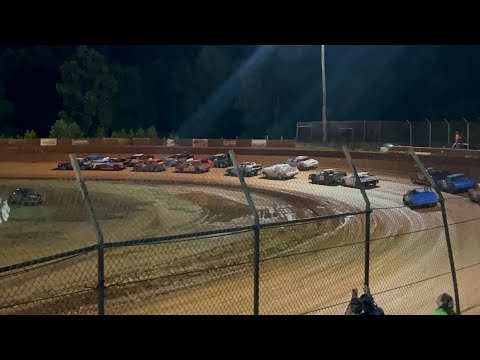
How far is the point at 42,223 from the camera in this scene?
2325 centimetres

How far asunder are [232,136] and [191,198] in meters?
50.1

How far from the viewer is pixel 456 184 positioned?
27.0 m

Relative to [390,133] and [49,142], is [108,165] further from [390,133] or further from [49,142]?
[390,133]

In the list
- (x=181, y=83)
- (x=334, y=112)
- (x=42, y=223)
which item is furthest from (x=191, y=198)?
(x=181, y=83)

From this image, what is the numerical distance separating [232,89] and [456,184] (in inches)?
2428

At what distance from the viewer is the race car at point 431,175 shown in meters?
28.3

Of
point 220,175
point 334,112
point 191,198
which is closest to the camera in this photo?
point 191,198

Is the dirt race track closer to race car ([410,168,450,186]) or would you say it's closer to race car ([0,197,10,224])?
race car ([410,168,450,186])

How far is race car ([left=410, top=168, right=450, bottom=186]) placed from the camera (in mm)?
28297

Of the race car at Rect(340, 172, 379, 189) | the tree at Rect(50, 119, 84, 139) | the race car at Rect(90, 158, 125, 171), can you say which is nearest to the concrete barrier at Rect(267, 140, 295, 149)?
the race car at Rect(90, 158, 125, 171)

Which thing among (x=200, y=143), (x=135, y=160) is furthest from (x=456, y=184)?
(x=200, y=143)

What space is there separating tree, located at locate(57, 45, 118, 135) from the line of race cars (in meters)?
38.1
